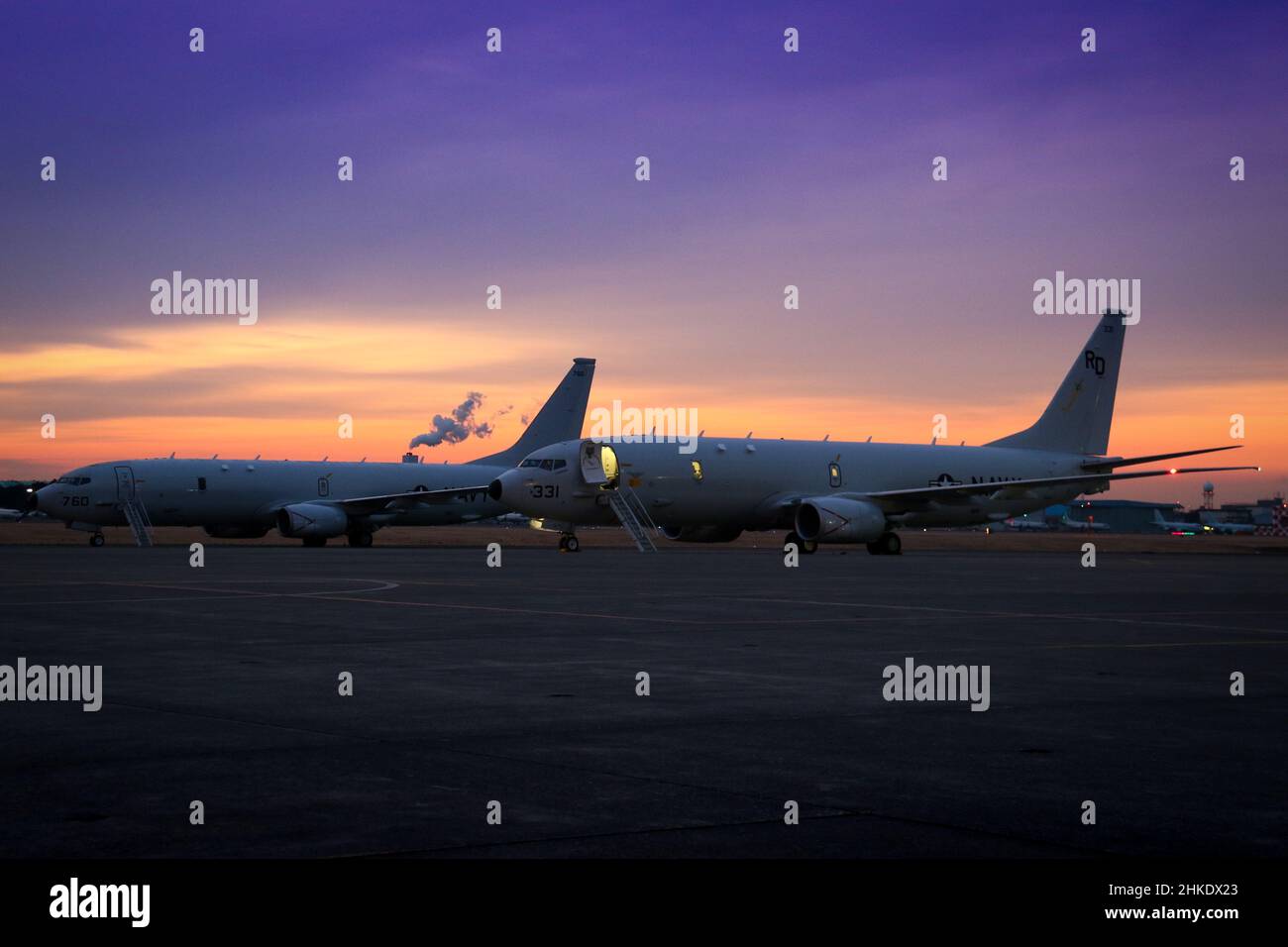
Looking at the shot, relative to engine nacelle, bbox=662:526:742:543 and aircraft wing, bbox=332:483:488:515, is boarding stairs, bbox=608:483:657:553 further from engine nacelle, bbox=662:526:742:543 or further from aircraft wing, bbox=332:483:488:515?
aircraft wing, bbox=332:483:488:515

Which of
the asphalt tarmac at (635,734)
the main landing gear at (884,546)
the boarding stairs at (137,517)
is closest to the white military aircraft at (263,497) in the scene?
the boarding stairs at (137,517)

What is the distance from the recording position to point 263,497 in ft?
204

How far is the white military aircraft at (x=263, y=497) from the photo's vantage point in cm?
5850

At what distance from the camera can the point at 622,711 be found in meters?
10.5

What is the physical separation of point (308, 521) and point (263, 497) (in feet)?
8.46

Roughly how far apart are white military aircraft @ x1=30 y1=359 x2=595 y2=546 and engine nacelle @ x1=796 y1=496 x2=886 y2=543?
1114 cm

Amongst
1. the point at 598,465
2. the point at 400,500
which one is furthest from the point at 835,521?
the point at 400,500

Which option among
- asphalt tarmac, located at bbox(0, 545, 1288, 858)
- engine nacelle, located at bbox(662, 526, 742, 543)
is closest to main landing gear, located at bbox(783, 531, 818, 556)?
engine nacelle, located at bbox(662, 526, 742, 543)

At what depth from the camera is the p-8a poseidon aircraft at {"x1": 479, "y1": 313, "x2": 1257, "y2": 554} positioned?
164ft

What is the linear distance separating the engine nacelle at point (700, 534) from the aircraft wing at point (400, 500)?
12.9m

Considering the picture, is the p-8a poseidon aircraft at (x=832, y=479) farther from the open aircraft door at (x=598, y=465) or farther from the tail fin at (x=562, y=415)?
the tail fin at (x=562, y=415)
